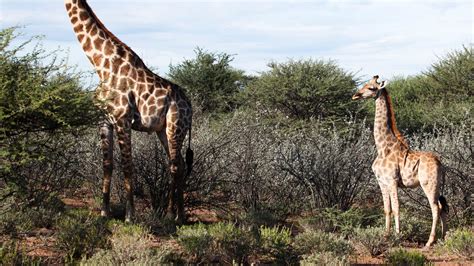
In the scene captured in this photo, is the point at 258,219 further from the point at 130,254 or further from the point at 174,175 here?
the point at 130,254

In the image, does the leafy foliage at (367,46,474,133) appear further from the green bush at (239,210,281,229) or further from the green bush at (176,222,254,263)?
the green bush at (176,222,254,263)

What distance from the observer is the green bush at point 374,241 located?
27.5ft

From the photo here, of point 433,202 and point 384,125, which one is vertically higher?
point 384,125

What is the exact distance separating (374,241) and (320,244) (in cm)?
111

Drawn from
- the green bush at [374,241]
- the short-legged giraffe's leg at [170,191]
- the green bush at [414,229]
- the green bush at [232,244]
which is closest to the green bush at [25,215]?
the short-legged giraffe's leg at [170,191]

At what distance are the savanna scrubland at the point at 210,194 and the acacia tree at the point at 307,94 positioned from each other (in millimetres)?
984

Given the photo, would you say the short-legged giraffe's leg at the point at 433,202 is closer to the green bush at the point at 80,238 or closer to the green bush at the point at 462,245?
the green bush at the point at 462,245

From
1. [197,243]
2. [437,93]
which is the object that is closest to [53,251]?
[197,243]

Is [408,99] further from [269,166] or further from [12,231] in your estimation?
[12,231]

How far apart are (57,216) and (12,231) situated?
1.13m

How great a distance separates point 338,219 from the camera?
32.2 ft

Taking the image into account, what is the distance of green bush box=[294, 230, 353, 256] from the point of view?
7531 mm

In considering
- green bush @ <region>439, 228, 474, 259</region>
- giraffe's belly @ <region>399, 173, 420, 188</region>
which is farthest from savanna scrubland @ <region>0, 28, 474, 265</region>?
giraffe's belly @ <region>399, 173, 420, 188</region>

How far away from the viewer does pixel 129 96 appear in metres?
8.95
